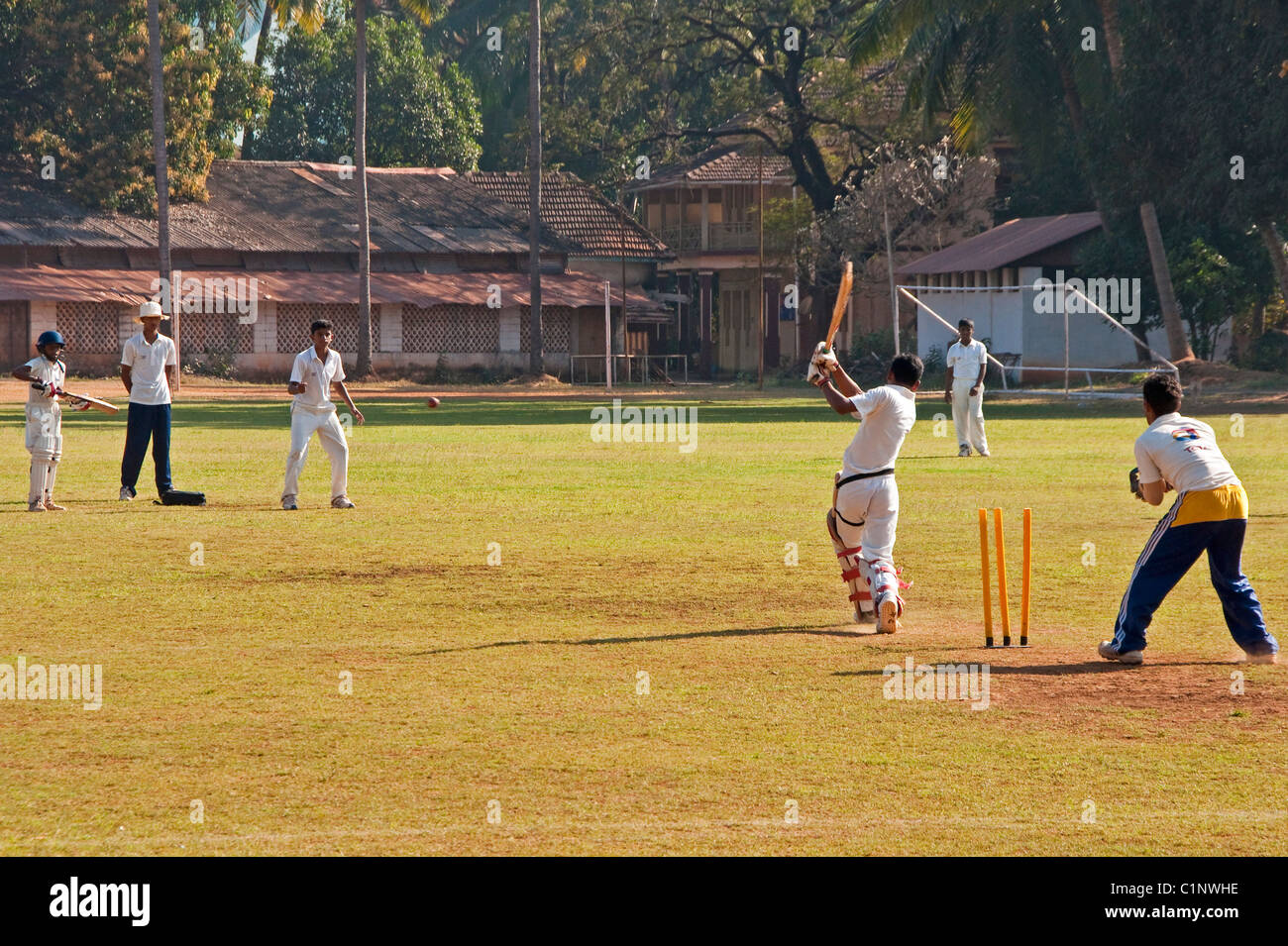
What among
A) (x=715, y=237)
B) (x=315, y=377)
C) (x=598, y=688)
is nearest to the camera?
(x=598, y=688)

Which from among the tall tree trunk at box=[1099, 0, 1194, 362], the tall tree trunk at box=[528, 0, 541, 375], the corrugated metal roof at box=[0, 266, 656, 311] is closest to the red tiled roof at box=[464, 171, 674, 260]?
the corrugated metal roof at box=[0, 266, 656, 311]

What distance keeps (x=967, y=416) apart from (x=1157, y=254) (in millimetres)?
19863

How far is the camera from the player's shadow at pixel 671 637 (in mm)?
10484

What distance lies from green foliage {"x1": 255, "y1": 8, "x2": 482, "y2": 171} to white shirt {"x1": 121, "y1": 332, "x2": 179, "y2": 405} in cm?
4895

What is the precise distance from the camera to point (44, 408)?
16469 millimetres

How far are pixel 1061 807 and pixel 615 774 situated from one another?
1.86m

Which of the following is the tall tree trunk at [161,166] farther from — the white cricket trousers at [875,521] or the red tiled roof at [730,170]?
the white cricket trousers at [875,521]

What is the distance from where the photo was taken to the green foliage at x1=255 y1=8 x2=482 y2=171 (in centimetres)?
6512

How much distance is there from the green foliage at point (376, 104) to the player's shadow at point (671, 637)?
56.4 m


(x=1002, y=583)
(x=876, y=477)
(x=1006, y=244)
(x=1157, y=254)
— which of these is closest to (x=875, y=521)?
(x=876, y=477)

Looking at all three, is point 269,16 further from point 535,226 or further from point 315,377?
point 315,377

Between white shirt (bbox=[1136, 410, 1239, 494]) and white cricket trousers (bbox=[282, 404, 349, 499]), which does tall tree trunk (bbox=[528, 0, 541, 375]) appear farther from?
white shirt (bbox=[1136, 410, 1239, 494])

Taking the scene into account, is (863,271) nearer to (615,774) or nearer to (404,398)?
(404,398)

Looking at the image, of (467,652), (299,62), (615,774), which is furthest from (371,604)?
(299,62)
